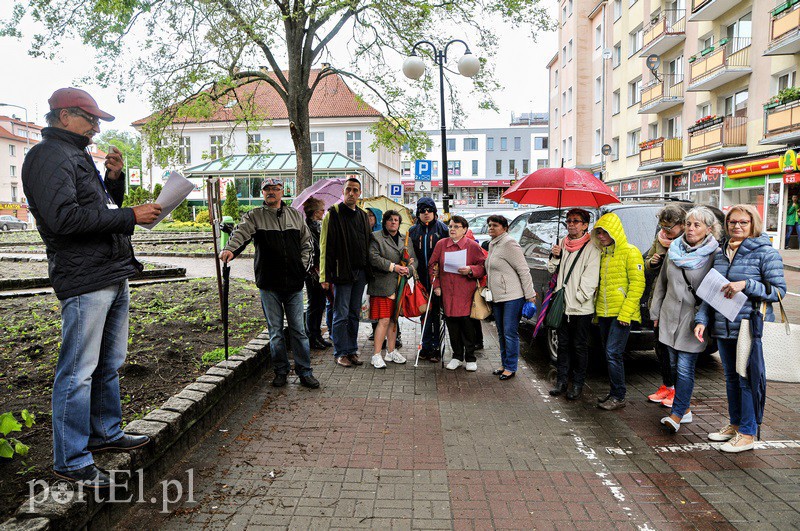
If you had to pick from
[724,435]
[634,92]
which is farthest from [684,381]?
[634,92]

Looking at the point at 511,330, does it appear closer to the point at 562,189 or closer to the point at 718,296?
the point at 562,189

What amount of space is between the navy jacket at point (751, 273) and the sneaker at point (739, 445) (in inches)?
29.6

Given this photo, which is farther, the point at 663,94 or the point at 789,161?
the point at 663,94

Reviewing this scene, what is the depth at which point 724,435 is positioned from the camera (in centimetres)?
467

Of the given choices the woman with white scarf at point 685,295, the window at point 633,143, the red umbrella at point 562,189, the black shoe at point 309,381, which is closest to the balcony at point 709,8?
the window at point 633,143

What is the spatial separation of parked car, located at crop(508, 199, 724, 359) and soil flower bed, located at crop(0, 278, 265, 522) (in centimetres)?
372

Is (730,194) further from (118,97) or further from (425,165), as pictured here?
(118,97)

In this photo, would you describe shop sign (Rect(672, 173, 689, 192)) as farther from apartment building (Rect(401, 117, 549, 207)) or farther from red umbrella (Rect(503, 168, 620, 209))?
apartment building (Rect(401, 117, 549, 207))

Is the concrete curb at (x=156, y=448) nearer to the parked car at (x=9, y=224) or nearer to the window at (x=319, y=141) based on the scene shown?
the window at (x=319, y=141)

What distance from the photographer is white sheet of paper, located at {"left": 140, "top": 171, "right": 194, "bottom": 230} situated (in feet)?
12.5

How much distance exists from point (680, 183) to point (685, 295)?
2901cm

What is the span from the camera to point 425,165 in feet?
60.2

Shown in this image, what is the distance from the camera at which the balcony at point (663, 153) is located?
29.6 metres

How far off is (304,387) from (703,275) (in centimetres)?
386
